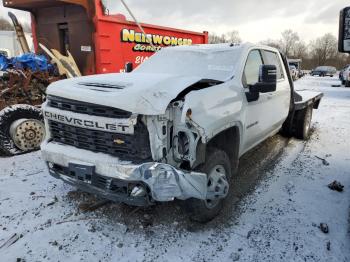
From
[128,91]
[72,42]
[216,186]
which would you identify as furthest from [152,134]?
[72,42]

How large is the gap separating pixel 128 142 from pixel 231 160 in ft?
4.73

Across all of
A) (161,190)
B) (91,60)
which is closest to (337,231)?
(161,190)

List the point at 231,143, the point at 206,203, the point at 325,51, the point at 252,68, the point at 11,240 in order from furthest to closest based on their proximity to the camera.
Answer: the point at 325,51, the point at 252,68, the point at 231,143, the point at 206,203, the point at 11,240

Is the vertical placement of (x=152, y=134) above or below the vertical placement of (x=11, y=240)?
above

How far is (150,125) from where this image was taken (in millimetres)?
2826

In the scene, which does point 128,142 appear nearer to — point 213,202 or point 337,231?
point 213,202

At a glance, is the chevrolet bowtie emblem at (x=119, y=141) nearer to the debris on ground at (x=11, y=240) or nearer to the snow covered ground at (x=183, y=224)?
the snow covered ground at (x=183, y=224)

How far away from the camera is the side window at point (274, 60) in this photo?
5.02 m

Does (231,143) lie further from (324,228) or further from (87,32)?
(87,32)

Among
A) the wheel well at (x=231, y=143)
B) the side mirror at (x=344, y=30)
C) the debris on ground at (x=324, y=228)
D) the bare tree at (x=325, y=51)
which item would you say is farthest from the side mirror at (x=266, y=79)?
the bare tree at (x=325, y=51)

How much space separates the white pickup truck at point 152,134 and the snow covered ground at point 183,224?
0.38m

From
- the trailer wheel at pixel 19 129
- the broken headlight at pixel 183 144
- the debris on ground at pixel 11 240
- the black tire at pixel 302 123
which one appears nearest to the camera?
the broken headlight at pixel 183 144

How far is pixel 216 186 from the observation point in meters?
3.38

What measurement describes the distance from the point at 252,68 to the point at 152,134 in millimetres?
2167
